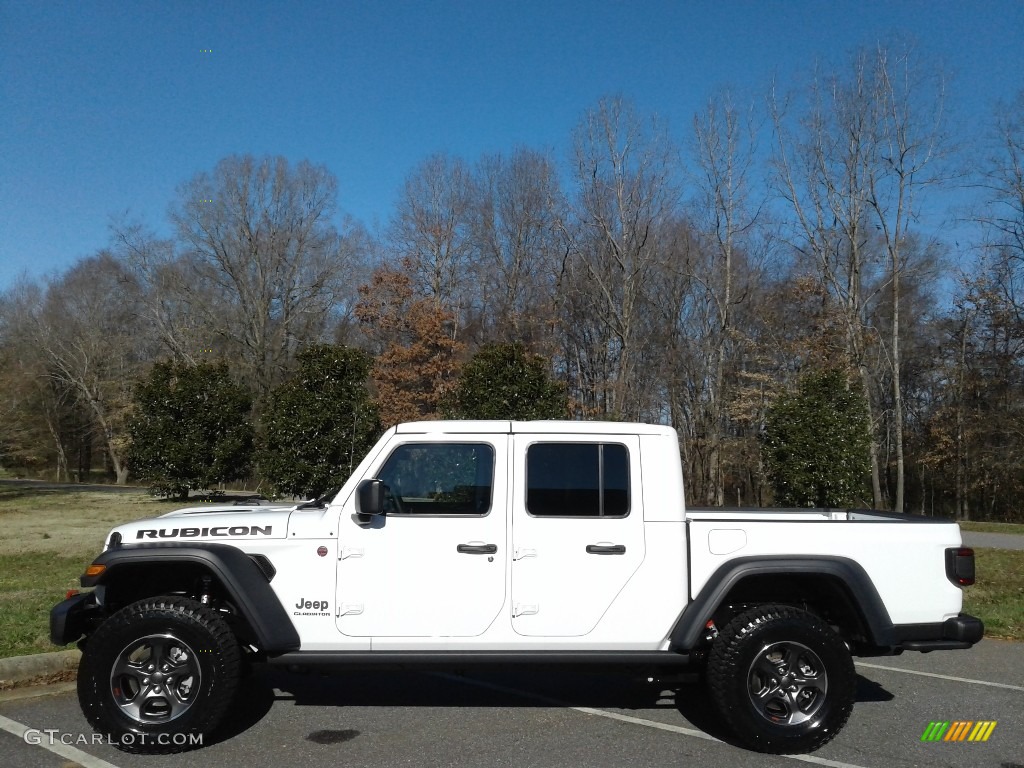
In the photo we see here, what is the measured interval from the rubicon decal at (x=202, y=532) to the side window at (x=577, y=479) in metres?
1.57

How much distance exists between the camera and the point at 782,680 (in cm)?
479

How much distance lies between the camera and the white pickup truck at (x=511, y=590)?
15.3 ft

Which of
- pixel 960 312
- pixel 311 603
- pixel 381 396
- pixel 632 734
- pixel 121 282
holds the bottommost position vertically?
pixel 632 734

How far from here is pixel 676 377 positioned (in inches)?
1503

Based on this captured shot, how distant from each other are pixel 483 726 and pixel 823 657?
208cm

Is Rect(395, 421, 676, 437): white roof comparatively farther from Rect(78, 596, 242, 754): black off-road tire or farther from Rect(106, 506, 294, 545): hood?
Rect(78, 596, 242, 754): black off-road tire

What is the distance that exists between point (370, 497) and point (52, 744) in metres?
2.38

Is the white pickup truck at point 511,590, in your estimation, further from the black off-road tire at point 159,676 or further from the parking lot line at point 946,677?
the parking lot line at point 946,677

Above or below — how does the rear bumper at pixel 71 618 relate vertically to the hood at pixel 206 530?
below

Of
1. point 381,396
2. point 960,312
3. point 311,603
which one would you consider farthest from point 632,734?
point 960,312

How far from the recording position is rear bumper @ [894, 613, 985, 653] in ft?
15.6

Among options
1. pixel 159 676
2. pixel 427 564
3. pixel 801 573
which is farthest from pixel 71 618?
pixel 801 573

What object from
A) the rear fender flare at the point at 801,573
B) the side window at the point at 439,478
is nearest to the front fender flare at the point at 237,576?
the side window at the point at 439,478

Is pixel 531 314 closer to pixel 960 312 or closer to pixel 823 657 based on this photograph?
pixel 960 312
